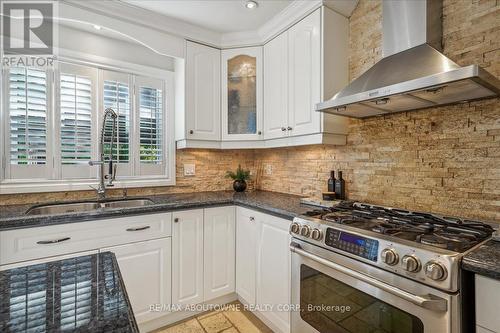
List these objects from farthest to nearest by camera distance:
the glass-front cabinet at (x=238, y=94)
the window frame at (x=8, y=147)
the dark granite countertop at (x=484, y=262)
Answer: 1. the glass-front cabinet at (x=238, y=94)
2. the window frame at (x=8, y=147)
3. the dark granite countertop at (x=484, y=262)

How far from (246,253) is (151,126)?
1.49 m

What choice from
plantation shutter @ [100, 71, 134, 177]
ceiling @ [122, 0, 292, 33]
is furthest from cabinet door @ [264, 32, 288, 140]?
plantation shutter @ [100, 71, 134, 177]

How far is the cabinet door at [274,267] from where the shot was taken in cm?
177

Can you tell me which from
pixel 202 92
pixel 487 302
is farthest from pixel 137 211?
pixel 487 302

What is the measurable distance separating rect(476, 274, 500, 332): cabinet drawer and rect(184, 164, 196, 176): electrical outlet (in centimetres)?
230

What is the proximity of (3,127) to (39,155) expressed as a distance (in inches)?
11.2

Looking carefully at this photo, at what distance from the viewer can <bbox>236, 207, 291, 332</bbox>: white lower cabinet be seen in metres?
1.79

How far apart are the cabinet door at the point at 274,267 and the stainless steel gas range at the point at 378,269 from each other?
0.14 metres

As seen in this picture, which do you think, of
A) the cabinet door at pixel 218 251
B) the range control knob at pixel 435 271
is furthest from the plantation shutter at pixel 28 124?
the range control knob at pixel 435 271

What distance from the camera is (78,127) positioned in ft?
7.24

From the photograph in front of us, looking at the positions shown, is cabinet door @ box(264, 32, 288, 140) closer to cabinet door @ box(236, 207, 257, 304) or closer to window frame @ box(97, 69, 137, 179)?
cabinet door @ box(236, 207, 257, 304)

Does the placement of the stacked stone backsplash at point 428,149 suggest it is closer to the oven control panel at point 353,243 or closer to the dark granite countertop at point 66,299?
the oven control panel at point 353,243

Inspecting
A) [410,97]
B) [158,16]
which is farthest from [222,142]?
[410,97]

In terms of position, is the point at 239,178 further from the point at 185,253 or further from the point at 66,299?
the point at 66,299
